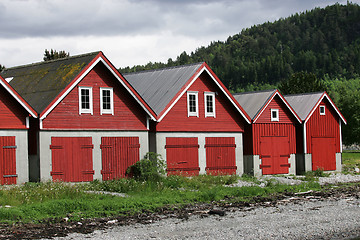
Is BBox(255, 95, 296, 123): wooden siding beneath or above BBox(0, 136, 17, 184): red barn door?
above

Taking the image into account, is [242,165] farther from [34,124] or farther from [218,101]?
[34,124]

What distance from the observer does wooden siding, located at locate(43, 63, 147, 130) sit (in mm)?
29500

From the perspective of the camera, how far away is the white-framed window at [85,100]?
3032 centimetres

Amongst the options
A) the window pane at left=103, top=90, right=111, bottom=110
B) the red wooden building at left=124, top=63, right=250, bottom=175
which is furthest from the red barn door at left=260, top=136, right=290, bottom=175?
the window pane at left=103, top=90, right=111, bottom=110

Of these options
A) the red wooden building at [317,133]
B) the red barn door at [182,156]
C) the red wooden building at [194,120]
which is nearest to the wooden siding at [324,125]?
the red wooden building at [317,133]

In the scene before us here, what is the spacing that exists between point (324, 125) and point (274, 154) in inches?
239

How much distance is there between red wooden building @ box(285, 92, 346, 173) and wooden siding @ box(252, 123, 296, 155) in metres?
1.13

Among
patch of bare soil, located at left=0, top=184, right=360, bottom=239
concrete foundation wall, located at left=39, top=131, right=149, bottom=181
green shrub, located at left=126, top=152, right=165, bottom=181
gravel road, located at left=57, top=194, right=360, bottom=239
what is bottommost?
gravel road, located at left=57, top=194, right=360, bottom=239

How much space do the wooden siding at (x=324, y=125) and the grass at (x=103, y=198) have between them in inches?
506

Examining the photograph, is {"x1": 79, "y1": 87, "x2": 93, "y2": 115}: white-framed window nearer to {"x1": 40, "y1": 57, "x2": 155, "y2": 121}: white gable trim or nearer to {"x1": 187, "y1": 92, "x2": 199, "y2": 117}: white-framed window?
{"x1": 40, "y1": 57, "x2": 155, "y2": 121}: white gable trim

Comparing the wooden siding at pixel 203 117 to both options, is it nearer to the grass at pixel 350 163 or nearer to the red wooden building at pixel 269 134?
the red wooden building at pixel 269 134

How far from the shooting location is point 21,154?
92.1 feet

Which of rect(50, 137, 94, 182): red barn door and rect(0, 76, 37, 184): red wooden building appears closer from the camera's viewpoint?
rect(0, 76, 37, 184): red wooden building

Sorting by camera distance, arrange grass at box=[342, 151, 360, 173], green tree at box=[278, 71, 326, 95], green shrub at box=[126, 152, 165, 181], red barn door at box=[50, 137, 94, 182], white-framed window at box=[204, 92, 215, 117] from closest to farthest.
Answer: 1. red barn door at box=[50, 137, 94, 182]
2. green shrub at box=[126, 152, 165, 181]
3. white-framed window at box=[204, 92, 215, 117]
4. grass at box=[342, 151, 360, 173]
5. green tree at box=[278, 71, 326, 95]
